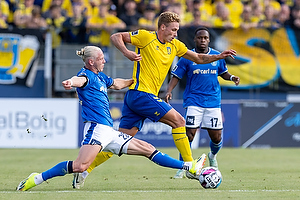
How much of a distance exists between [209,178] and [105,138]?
4.77ft

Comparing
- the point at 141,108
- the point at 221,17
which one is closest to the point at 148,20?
the point at 221,17

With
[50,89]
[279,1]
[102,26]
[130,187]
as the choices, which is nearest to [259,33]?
[279,1]

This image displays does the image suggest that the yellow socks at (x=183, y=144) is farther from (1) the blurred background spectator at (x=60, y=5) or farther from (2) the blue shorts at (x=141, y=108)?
(1) the blurred background spectator at (x=60, y=5)

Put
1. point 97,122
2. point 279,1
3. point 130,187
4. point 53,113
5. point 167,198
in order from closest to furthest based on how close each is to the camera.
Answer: point 167,198, point 97,122, point 130,187, point 53,113, point 279,1

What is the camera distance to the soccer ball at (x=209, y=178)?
738 cm

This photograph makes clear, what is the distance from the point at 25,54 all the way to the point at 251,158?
7.00 m

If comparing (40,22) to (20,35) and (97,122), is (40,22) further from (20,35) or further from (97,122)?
(97,122)

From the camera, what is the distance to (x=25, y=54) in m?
15.9

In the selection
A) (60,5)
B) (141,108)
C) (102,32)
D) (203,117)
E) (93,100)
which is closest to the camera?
(93,100)

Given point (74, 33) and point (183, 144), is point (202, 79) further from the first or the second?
point (74, 33)

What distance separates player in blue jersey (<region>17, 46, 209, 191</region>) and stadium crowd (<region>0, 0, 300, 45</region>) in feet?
29.9

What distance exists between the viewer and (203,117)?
9.76 meters

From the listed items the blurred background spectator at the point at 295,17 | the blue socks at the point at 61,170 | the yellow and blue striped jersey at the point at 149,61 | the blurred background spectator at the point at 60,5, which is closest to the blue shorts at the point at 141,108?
the yellow and blue striped jersey at the point at 149,61

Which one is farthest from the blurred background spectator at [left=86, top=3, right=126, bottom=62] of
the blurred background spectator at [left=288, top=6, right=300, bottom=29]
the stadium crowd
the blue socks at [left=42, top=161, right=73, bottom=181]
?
the blue socks at [left=42, top=161, right=73, bottom=181]
